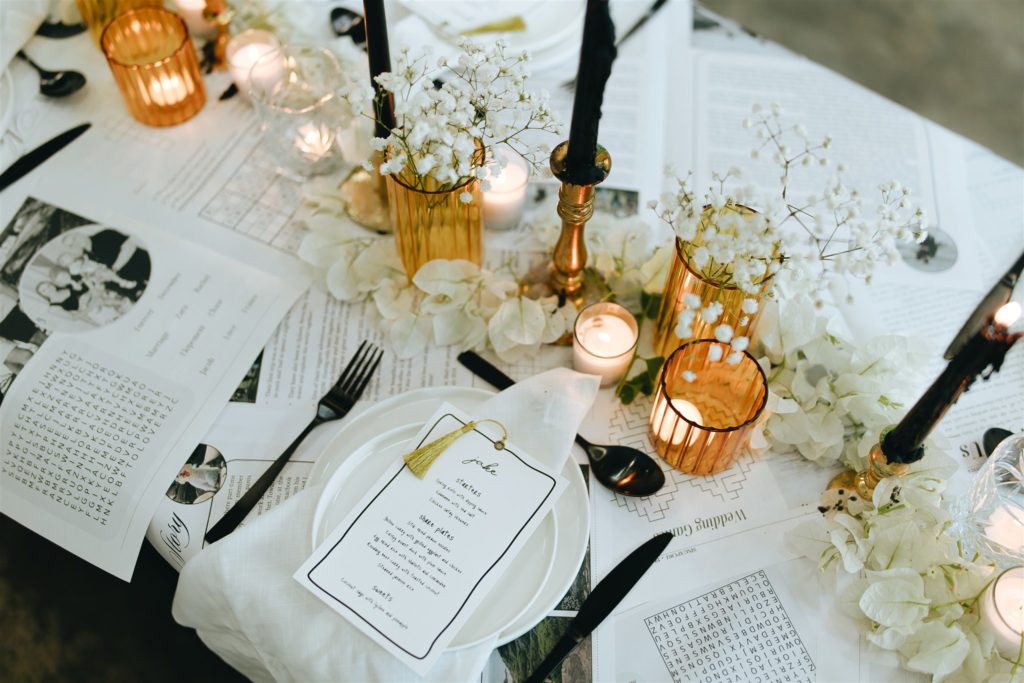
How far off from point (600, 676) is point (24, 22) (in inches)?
42.6

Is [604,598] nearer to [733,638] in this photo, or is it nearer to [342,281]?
[733,638]

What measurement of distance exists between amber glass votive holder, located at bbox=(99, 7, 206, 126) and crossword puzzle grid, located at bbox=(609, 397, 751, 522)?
2.25 ft

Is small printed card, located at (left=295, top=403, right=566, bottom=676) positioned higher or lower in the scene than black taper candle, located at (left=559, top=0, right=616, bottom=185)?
lower

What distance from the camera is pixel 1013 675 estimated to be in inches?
25.9

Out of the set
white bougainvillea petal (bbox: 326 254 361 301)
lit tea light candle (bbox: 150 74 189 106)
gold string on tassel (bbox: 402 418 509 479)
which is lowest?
gold string on tassel (bbox: 402 418 509 479)

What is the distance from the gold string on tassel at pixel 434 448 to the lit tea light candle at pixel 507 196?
0.28 metres

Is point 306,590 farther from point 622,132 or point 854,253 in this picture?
point 622,132

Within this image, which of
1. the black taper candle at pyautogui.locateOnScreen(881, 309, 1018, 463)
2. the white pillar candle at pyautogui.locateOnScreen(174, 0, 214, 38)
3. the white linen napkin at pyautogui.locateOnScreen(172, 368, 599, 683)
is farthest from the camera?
the white pillar candle at pyautogui.locateOnScreen(174, 0, 214, 38)

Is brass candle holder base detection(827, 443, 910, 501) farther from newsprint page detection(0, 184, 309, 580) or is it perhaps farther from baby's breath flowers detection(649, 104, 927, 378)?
newsprint page detection(0, 184, 309, 580)

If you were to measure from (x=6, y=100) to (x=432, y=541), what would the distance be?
82cm

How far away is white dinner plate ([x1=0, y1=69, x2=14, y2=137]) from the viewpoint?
1.01 m

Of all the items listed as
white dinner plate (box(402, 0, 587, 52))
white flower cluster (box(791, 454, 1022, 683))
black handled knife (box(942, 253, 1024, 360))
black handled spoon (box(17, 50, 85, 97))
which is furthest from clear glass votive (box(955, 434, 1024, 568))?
black handled spoon (box(17, 50, 85, 97))

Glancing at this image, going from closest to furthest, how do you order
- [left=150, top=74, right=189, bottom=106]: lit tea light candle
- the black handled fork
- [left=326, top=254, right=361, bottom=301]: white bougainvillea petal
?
the black handled fork, [left=326, top=254, right=361, bottom=301]: white bougainvillea petal, [left=150, top=74, right=189, bottom=106]: lit tea light candle

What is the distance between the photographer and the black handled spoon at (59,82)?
1.04m
